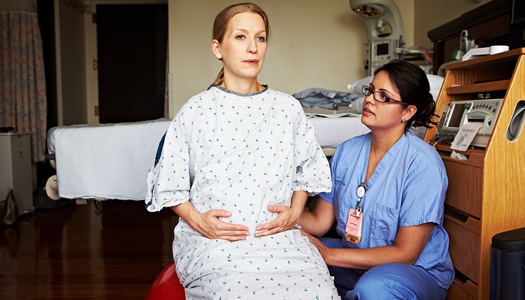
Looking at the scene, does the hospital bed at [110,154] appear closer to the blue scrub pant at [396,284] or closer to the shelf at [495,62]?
the shelf at [495,62]

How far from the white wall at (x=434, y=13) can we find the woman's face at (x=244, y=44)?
2.42m

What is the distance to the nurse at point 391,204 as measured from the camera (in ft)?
3.85

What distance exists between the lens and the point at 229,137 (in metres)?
1.06

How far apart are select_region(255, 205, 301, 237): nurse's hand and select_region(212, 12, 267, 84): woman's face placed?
1.27 feet

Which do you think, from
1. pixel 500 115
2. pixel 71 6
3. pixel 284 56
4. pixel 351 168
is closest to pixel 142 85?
pixel 71 6

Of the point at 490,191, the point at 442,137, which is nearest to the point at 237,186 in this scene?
Result: the point at 490,191

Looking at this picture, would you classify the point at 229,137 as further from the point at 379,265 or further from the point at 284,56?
the point at 284,56

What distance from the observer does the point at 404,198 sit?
1225 mm

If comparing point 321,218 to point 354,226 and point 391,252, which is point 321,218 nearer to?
point 354,226

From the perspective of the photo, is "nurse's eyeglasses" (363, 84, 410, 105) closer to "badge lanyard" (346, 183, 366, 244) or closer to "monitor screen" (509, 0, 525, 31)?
"badge lanyard" (346, 183, 366, 244)

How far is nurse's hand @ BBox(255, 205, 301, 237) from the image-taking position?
1.01 m

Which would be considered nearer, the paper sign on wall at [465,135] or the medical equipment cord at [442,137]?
the paper sign on wall at [465,135]

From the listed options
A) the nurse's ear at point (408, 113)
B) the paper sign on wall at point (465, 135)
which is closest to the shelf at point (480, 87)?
the paper sign on wall at point (465, 135)

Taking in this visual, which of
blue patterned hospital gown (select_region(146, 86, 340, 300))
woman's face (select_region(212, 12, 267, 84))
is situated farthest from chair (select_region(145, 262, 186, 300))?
woman's face (select_region(212, 12, 267, 84))
